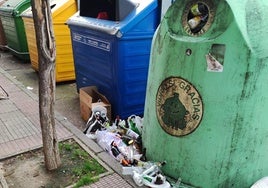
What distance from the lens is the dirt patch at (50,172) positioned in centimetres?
267

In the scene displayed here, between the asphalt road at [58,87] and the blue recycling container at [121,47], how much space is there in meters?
0.59

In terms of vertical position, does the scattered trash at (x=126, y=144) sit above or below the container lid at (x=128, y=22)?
below

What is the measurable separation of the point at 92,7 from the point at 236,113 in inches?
114

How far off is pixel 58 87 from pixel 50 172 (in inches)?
113

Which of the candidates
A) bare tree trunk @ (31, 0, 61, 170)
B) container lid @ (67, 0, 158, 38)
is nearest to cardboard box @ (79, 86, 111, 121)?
container lid @ (67, 0, 158, 38)

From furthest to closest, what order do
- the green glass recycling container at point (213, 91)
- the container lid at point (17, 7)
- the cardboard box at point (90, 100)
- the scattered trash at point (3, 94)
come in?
the container lid at point (17, 7) → the scattered trash at point (3, 94) → the cardboard box at point (90, 100) → the green glass recycling container at point (213, 91)

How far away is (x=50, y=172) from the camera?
9.23 feet

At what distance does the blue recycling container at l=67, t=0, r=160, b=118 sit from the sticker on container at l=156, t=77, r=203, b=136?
1.14m

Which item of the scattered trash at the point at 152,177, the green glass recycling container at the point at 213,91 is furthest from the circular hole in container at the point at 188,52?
the scattered trash at the point at 152,177

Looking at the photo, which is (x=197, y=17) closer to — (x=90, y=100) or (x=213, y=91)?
(x=213, y=91)

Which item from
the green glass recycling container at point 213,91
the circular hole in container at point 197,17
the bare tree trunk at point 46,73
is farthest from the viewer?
the bare tree trunk at point 46,73

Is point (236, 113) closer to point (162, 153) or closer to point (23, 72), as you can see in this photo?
point (162, 153)

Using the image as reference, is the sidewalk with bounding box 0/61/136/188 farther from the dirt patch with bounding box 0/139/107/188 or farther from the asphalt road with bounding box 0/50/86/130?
the asphalt road with bounding box 0/50/86/130

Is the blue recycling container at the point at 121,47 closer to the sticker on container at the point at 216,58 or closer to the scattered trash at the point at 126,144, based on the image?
the scattered trash at the point at 126,144
